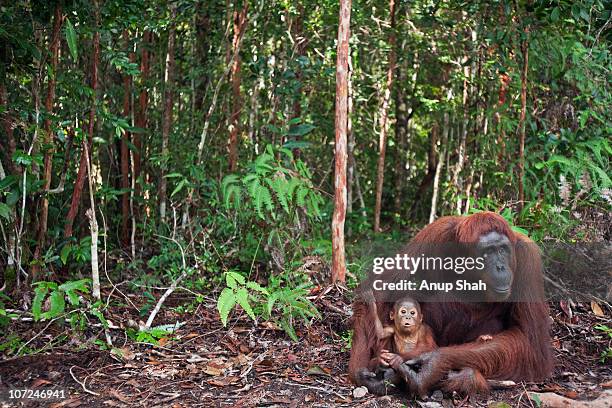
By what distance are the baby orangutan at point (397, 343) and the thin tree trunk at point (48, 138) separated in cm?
225

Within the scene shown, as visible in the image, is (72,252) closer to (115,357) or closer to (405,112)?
(115,357)

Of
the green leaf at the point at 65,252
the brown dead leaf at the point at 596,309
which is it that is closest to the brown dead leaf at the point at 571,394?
the brown dead leaf at the point at 596,309

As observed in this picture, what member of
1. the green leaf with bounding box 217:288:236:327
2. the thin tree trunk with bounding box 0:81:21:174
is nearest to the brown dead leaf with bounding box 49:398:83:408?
the green leaf with bounding box 217:288:236:327

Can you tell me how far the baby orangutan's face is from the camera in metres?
3.48

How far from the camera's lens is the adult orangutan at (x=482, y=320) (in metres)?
3.40

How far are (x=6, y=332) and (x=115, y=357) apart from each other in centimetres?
74

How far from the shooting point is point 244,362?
3859mm

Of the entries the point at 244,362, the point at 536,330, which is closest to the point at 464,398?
the point at 536,330

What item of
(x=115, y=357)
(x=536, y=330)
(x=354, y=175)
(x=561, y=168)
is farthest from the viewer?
(x=354, y=175)

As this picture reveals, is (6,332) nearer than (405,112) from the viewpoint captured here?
Yes

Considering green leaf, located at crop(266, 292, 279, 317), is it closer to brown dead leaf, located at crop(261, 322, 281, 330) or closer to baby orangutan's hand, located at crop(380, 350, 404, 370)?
brown dead leaf, located at crop(261, 322, 281, 330)

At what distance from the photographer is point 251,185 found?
4531 mm

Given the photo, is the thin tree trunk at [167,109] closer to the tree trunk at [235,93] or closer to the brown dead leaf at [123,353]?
the tree trunk at [235,93]

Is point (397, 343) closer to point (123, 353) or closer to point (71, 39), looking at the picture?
point (123, 353)
